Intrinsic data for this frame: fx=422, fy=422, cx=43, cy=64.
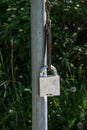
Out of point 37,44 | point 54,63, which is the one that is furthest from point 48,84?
point 54,63

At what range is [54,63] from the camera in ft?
11.7

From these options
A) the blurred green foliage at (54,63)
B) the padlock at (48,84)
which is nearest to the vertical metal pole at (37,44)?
the padlock at (48,84)

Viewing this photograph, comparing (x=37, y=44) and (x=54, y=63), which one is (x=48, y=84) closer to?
(x=37, y=44)

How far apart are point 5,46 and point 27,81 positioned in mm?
391

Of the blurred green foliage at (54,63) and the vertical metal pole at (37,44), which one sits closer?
the vertical metal pole at (37,44)

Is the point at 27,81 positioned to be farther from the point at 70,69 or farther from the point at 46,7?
the point at 46,7

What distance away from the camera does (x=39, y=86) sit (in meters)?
1.80

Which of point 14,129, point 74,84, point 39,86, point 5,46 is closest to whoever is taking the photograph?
point 39,86

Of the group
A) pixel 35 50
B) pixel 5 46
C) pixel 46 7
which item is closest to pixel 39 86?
pixel 35 50

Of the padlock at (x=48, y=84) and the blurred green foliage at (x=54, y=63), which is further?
the blurred green foliage at (x=54, y=63)

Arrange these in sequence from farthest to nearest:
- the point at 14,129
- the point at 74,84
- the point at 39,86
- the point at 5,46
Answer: the point at 5,46, the point at 74,84, the point at 14,129, the point at 39,86

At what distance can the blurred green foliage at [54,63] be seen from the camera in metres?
3.03

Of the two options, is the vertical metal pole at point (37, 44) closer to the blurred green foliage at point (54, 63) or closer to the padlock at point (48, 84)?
the padlock at point (48, 84)

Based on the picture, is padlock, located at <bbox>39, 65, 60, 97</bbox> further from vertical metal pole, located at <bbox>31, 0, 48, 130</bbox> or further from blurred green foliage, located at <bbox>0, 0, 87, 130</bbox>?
blurred green foliage, located at <bbox>0, 0, 87, 130</bbox>
